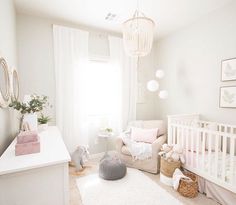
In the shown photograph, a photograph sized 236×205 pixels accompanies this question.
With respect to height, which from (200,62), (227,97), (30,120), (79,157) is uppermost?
(200,62)

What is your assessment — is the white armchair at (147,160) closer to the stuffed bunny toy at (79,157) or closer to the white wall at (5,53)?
the stuffed bunny toy at (79,157)

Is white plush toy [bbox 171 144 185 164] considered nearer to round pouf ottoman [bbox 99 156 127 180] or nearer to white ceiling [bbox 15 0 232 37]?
round pouf ottoman [bbox 99 156 127 180]

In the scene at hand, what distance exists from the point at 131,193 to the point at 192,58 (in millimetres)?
2633

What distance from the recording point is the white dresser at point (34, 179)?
102 cm

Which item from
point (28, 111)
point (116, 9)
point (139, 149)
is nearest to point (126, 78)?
point (116, 9)

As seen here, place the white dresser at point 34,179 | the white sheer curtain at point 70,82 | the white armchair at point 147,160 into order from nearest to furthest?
the white dresser at point 34,179, the white armchair at point 147,160, the white sheer curtain at point 70,82

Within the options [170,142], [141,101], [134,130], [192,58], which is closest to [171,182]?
[170,142]

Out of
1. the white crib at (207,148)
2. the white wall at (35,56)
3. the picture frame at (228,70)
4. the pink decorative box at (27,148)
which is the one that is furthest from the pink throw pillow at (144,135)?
the pink decorative box at (27,148)

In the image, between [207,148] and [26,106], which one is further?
[207,148]

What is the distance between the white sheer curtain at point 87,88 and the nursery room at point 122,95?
0.02 metres

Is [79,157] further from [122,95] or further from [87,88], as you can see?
[122,95]

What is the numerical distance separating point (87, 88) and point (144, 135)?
1.47 meters

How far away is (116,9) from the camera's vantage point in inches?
96.5

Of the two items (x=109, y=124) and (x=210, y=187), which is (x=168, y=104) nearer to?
(x=109, y=124)
